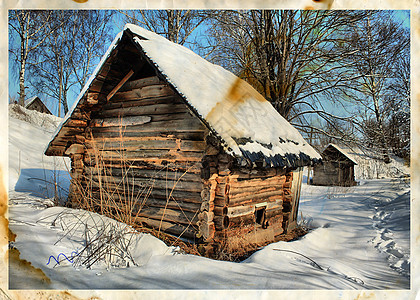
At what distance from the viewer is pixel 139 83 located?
17.7 ft

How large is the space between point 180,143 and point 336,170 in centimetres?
1555

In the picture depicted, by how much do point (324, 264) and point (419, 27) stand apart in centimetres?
313

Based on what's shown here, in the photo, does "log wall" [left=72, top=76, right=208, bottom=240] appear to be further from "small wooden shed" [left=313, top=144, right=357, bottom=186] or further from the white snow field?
"small wooden shed" [left=313, top=144, right=357, bottom=186]

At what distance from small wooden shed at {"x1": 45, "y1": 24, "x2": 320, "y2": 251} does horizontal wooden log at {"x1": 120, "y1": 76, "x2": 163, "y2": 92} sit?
19 mm

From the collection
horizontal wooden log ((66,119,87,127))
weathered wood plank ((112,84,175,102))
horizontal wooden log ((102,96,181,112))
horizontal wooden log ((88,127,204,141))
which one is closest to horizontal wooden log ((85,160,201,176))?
horizontal wooden log ((88,127,204,141))

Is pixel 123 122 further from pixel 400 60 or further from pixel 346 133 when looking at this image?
pixel 346 133

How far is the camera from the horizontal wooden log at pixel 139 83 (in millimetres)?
5148

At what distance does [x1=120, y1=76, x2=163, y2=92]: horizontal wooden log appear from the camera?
5.15 meters

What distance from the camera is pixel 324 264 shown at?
12.8ft

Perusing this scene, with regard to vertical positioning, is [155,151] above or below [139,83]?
below

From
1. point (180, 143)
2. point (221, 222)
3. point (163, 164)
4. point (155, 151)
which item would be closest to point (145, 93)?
point (155, 151)

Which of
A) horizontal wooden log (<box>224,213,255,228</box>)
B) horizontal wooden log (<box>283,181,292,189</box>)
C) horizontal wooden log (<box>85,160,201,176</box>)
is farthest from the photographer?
horizontal wooden log (<box>283,181,292,189</box>)

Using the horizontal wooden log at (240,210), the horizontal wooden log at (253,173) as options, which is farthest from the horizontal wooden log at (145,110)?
the horizontal wooden log at (240,210)

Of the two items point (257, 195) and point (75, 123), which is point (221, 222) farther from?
point (75, 123)
